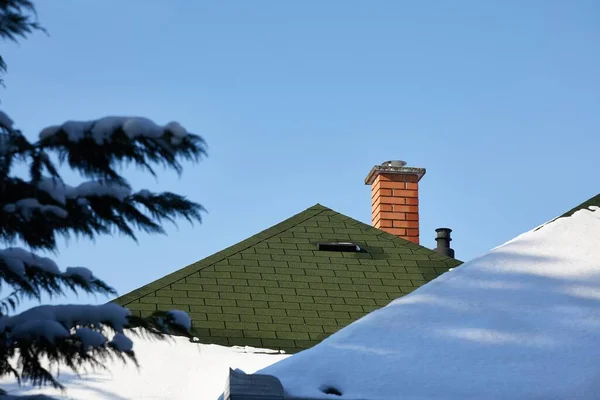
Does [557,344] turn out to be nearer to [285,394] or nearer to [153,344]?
[285,394]

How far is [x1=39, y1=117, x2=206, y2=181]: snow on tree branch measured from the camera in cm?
435

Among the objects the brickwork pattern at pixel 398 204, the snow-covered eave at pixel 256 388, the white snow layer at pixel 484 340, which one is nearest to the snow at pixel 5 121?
the snow-covered eave at pixel 256 388

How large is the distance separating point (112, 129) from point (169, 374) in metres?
6.39

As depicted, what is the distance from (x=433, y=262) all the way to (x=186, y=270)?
11.5 feet

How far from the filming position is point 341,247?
13547 millimetres

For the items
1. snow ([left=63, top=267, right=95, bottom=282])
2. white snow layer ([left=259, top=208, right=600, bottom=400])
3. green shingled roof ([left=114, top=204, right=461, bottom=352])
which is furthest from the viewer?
green shingled roof ([left=114, top=204, right=461, bottom=352])

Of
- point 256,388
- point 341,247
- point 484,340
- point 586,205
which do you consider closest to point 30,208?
point 256,388

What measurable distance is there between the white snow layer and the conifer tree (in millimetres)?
2903

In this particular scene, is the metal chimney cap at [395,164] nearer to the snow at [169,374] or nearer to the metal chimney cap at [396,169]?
the metal chimney cap at [396,169]

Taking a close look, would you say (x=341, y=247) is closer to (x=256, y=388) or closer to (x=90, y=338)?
(x=256, y=388)

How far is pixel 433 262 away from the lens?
44.3 ft

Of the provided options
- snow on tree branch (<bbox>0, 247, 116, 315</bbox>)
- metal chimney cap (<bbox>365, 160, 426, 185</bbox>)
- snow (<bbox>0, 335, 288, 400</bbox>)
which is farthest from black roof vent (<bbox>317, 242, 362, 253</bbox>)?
snow on tree branch (<bbox>0, 247, 116, 315</bbox>)

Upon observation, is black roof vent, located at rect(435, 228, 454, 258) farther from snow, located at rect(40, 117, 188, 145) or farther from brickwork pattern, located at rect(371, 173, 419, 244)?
snow, located at rect(40, 117, 188, 145)

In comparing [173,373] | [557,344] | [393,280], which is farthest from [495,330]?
[393,280]
